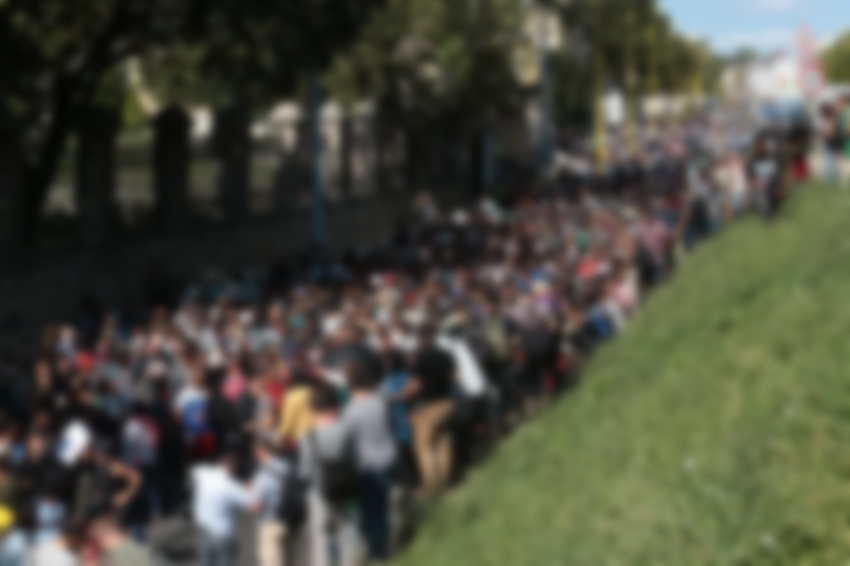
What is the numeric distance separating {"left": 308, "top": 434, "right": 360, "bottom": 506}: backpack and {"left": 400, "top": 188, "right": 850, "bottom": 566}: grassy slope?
0.70 metres

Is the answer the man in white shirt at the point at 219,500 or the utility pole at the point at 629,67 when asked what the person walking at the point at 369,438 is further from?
the utility pole at the point at 629,67

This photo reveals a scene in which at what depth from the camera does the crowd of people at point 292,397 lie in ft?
33.8

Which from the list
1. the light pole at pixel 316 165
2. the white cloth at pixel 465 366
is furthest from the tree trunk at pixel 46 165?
the white cloth at pixel 465 366

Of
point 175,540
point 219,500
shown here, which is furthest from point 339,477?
point 175,540

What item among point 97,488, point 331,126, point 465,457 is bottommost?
point 465,457

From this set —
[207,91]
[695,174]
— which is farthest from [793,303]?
[207,91]

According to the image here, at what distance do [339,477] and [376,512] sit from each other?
462 mm

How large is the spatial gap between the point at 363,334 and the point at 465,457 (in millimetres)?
1694

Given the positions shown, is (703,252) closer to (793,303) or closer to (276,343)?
(276,343)

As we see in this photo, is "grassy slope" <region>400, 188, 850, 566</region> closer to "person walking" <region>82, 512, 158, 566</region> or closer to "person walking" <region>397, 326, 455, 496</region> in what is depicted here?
"person walking" <region>397, 326, 455, 496</region>

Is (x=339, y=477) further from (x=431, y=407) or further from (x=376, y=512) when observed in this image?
(x=431, y=407)

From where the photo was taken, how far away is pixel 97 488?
38.4ft

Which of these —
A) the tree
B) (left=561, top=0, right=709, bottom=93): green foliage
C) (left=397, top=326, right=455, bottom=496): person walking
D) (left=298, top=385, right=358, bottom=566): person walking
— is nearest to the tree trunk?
the tree

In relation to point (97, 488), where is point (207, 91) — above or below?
above
